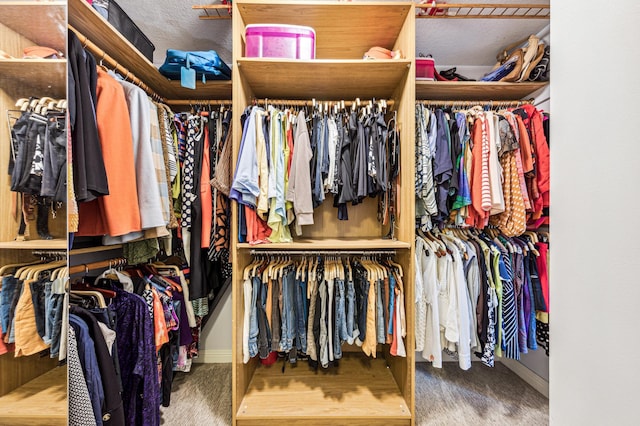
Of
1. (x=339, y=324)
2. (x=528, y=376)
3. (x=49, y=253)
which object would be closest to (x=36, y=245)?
(x=49, y=253)

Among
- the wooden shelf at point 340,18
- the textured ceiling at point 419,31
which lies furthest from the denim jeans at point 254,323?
the textured ceiling at point 419,31

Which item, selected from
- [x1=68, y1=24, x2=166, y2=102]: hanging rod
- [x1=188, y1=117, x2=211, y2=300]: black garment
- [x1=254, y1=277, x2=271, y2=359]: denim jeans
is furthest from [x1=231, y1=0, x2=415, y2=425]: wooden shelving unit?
[x1=68, y1=24, x2=166, y2=102]: hanging rod

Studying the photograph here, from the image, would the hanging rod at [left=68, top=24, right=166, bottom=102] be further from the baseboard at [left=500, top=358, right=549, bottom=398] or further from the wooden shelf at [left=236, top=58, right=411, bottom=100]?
the baseboard at [left=500, top=358, right=549, bottom=398]

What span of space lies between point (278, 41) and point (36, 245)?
1373 mm

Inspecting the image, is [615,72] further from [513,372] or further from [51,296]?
[513,372]

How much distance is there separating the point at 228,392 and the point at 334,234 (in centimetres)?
133

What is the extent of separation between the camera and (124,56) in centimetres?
135

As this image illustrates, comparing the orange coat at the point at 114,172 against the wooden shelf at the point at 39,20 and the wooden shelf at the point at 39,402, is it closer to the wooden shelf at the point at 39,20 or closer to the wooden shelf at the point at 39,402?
the wooden shelf at the point at 39,20

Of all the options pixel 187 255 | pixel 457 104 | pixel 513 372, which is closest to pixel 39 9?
pixel 187 255

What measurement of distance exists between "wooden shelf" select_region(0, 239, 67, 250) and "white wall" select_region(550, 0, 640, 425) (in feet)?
4.27

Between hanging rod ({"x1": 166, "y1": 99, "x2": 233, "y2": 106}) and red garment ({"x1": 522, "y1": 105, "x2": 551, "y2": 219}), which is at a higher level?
hanging rod ({"x1": 166, "y1": 99, "x2": 233, "y2": 106})

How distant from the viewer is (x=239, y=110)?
140 centimetres

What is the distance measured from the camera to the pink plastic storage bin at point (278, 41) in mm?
1361

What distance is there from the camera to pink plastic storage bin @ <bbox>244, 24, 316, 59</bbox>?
4.47ft
